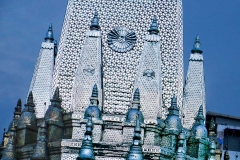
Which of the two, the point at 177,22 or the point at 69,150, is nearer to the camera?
the point at 69,150

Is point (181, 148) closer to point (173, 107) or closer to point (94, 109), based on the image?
point (173, 107)

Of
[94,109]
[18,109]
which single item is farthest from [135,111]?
[18,109]

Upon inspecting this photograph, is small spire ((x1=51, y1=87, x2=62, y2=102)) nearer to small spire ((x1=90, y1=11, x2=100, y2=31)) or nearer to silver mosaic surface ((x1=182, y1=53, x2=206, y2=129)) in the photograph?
small spire ((x1=90, y1=11, x2=100, y2=31))

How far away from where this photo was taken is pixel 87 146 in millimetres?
19109

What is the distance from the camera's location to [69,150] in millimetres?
20062

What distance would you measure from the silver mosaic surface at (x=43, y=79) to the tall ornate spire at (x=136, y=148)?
4210 millimetres

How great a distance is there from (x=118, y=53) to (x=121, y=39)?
0.48m

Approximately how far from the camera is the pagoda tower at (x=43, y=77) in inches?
872

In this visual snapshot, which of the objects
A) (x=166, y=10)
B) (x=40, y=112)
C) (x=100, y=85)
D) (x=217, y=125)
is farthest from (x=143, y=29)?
(x=217, y=125)

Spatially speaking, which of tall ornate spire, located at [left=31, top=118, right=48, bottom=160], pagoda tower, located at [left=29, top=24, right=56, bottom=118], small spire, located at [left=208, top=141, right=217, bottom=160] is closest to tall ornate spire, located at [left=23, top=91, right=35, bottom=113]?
pagoda tower, located at [left=29, top=24, right=56, bottom=118]

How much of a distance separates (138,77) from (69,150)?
3.15 m

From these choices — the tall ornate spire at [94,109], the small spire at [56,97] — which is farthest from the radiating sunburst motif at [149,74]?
the small spire at [56,97]

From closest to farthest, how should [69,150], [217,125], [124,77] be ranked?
[69,150] < [124,77] < [217,125]

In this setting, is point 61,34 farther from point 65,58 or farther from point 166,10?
point 166,10
